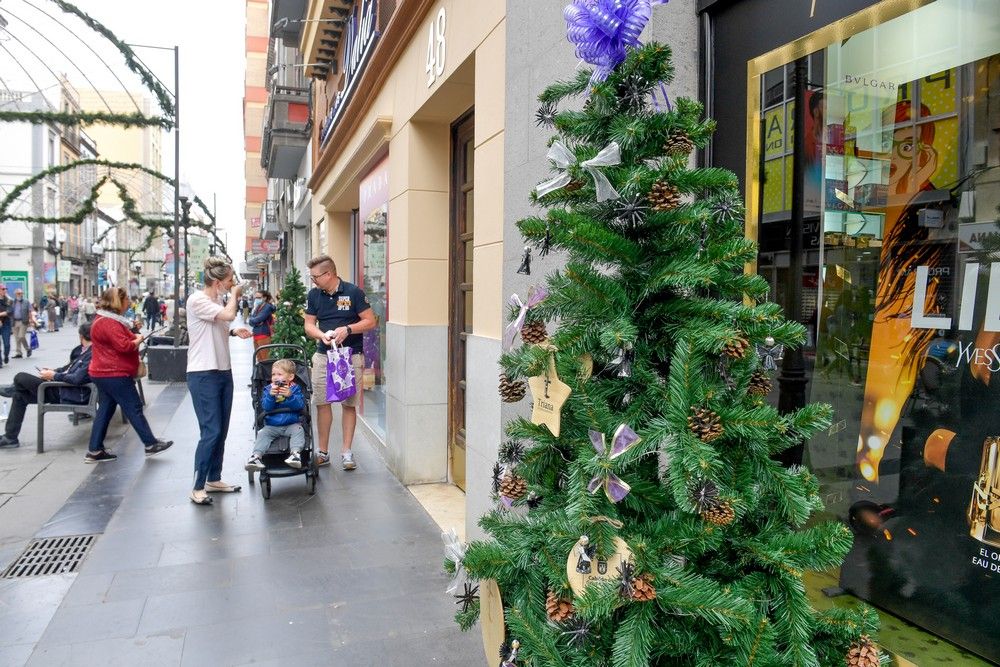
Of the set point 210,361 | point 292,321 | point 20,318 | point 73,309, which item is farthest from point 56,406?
point 73,309

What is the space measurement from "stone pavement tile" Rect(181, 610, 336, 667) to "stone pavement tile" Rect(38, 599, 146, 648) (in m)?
0.39

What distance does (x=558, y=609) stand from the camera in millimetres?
1895

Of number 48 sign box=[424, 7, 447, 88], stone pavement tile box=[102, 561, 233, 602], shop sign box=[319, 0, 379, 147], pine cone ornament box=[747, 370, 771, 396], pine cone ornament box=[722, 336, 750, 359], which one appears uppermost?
shop sign box=[319, 0, 379, 147]

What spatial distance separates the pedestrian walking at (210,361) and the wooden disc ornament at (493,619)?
4.01 metres

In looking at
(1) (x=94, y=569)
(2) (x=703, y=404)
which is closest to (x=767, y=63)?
(2) (x=703, y=404)

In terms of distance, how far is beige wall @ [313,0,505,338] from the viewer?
4.30m

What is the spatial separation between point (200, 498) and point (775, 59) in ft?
17.4

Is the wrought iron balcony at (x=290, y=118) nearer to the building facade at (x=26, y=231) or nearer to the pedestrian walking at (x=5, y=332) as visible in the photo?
the pedestrian walking at (x=5, y=332)

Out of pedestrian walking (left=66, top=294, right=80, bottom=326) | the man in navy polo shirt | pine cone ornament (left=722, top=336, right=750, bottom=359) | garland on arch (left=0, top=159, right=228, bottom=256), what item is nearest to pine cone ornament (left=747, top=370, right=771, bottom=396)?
pine cone ornament (left=722, top=336, right=750, bottom=359)

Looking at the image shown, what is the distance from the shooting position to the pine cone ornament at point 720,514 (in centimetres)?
161

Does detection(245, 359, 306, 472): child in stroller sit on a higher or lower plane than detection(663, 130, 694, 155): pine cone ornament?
lower

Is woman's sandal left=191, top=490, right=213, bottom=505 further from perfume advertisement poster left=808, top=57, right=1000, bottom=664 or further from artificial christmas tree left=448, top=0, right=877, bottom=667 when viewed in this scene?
perfume advertisement poster left=808, top=57, right=1000, bottom=664

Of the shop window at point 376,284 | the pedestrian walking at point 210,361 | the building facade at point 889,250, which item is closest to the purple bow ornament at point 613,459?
the building facade at point 889,250

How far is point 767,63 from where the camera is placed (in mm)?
2598
